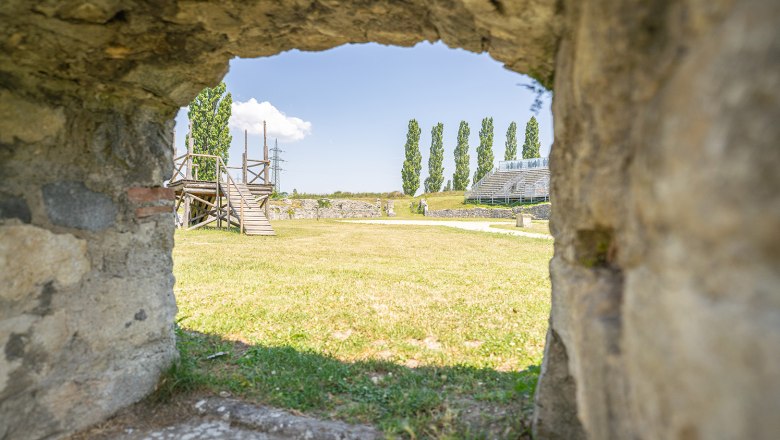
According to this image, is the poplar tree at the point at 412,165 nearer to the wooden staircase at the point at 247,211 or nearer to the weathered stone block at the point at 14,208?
the wooden staircase at the point at 247,211

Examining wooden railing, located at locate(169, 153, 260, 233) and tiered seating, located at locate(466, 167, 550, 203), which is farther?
tiered seating, located at locate(466, 167, 550, 203)

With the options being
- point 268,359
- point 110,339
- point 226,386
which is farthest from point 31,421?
point 268,359

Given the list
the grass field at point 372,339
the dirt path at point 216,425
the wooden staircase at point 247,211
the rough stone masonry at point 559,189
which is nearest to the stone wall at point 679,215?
the rough stone masonry at point 559,189

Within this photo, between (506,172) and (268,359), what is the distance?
133 ft

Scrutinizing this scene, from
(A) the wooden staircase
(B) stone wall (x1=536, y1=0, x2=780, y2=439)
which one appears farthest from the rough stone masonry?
(A) the wooden staircase

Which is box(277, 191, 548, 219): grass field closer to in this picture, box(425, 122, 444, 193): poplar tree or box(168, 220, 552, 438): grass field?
box(425, 122, 444, 193): poplar tree

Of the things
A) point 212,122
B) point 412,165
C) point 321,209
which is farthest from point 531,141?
point 212,122

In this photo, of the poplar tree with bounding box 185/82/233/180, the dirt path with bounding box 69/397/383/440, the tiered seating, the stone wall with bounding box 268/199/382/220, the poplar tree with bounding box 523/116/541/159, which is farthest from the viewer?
the poplar tree with bounding box 523/116/541/159

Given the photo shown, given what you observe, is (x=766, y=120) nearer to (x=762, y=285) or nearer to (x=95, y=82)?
(x=762, y=285)

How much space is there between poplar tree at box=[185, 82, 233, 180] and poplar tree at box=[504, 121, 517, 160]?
30848 millimetres

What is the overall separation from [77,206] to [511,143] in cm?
4929

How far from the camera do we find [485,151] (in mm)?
46469

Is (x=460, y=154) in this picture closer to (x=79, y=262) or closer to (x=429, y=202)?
(x=429, y=202)

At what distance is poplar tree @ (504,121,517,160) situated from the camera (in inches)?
1889
